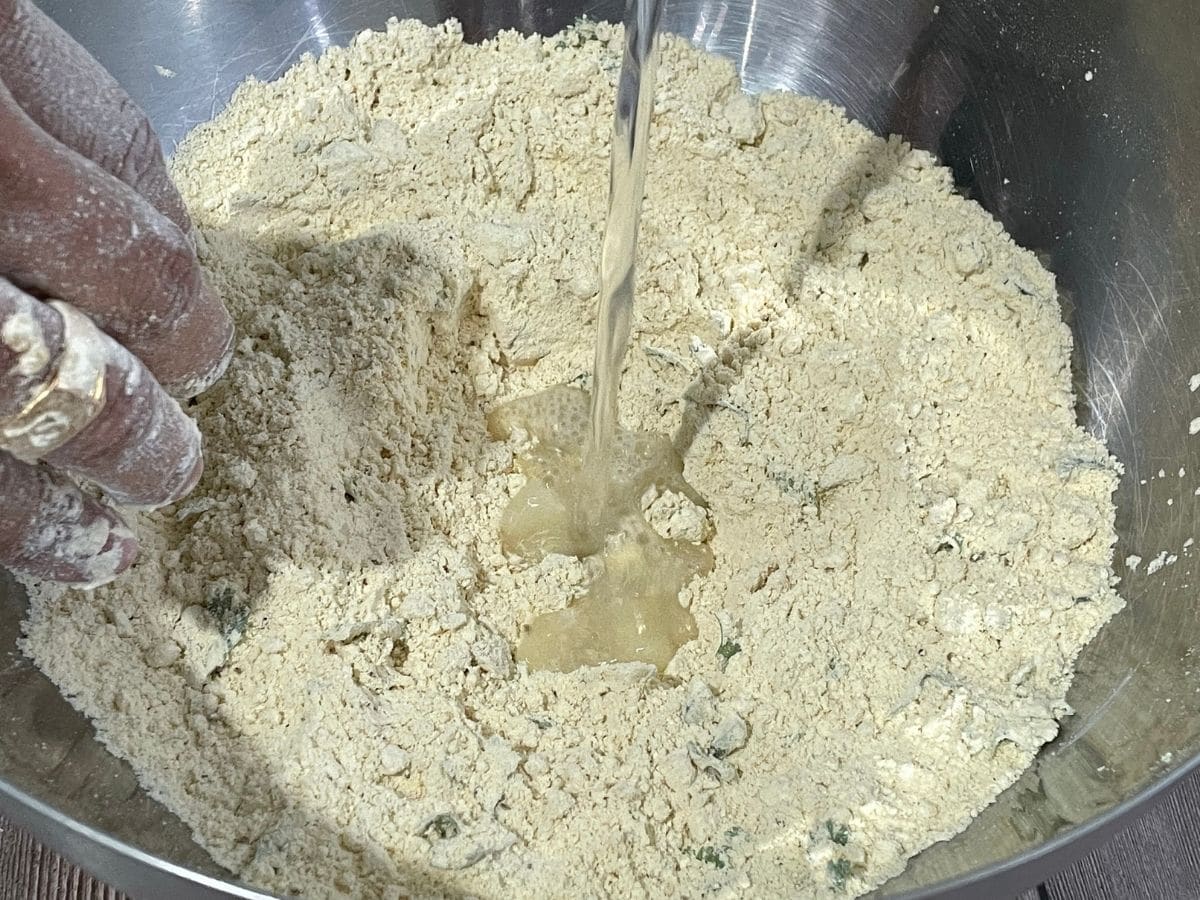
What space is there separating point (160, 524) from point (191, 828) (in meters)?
0.33

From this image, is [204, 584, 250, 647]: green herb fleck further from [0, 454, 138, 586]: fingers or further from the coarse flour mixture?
[0, 454, 138, 586]: fingers

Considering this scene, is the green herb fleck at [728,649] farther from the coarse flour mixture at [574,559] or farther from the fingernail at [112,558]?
the fingernail at [112,558]

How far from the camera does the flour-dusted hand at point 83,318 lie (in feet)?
2.61

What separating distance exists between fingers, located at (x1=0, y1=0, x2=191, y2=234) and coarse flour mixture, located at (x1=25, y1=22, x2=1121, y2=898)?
1.02ft

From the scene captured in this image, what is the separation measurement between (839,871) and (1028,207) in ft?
3.10

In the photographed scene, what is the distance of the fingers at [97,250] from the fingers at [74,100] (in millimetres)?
121

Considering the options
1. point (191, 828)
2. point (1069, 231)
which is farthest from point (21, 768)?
point (1069, 231)

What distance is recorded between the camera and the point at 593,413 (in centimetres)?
143

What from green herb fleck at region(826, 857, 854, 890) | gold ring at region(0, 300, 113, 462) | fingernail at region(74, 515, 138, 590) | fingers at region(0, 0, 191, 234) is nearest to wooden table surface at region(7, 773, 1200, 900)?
green herb fleck at region(826, 857, 854, 890)

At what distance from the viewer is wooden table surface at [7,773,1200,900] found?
4.01 ft

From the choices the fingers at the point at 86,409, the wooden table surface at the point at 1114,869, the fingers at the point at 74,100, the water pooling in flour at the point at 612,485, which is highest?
the fingers at the point at 74,100

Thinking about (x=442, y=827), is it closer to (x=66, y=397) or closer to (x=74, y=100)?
(x=66, y=397)

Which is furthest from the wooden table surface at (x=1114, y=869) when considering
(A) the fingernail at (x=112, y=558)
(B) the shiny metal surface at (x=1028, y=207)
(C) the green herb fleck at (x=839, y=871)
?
(A) the fingernail at (x=112, y=558)

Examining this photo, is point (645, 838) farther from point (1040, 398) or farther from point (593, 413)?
point (1040, 398)
